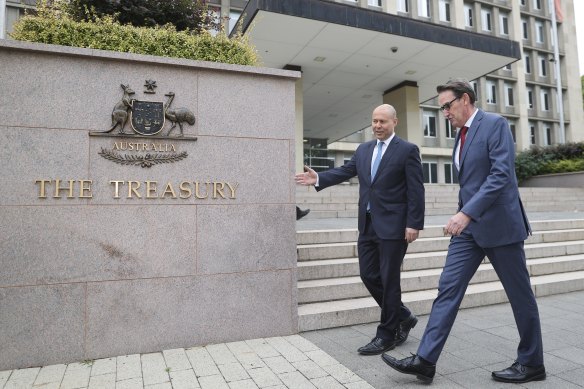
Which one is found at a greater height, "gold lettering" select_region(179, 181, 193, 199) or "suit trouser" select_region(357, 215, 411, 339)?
"gold lettering" select_region(179, 181, 193, 199)

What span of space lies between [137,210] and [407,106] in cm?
1573

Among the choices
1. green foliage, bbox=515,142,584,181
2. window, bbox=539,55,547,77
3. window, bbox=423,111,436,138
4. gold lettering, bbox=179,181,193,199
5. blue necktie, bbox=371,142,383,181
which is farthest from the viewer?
window, bbox=539,55,547,77

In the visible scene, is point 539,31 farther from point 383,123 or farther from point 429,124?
point 383,123

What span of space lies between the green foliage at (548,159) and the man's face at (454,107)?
2202 cm

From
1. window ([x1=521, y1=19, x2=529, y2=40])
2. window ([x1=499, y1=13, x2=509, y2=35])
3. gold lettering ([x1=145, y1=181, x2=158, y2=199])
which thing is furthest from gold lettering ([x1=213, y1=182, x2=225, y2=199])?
window ([x1=521, y1=19, x2=529, y2=40])

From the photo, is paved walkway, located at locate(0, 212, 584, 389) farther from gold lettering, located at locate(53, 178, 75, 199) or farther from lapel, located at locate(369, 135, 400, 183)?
lapel, located at locate(369, 135, 400, 183)

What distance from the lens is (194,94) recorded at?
4309 mm

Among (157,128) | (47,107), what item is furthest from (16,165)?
(157,128)

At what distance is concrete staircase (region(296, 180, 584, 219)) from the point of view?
38.9ft

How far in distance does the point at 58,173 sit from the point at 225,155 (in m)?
A: 1.56

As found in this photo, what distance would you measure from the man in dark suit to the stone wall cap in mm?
1331

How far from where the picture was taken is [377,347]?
3.85 metres

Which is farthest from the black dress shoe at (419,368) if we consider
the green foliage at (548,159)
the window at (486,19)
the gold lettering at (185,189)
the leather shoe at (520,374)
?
the window at (486,19)

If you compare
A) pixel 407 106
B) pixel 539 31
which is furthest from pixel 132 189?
pixel 539 31
